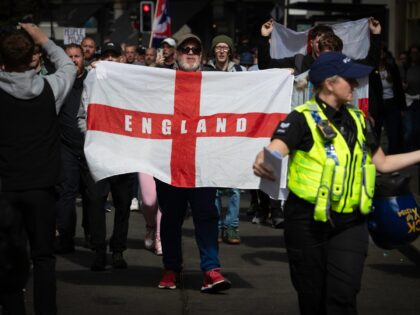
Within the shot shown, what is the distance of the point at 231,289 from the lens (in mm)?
8812

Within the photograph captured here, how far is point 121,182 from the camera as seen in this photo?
9.84 metres

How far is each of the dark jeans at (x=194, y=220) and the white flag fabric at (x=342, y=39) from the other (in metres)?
2.63

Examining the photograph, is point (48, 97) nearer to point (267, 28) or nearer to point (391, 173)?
point (391, 173)

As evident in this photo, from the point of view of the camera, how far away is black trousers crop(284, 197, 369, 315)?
5.98 meters

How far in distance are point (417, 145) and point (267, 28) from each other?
9.82m

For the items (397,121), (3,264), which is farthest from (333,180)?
(397,121)

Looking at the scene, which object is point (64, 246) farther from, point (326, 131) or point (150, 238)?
point (326, 131)

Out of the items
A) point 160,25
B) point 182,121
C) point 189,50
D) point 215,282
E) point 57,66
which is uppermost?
point 160,25

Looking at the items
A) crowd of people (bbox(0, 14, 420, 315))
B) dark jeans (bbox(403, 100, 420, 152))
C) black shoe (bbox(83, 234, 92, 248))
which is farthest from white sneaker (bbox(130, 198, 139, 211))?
dark jeans (bbox(403, 100, 420, 152))

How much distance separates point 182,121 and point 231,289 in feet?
4.38

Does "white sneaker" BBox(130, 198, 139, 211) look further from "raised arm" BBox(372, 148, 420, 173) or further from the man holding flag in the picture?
the man holding flag

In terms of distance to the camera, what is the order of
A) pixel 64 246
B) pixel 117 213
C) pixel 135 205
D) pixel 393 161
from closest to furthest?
pixel 393 161, pixel 117 213, pixel 64 246, pixel 135 205

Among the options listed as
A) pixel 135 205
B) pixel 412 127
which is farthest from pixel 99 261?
pixel 412 127

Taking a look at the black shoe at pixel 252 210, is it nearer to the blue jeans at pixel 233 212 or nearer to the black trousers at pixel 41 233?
the blue jeans at pixel 233 212
